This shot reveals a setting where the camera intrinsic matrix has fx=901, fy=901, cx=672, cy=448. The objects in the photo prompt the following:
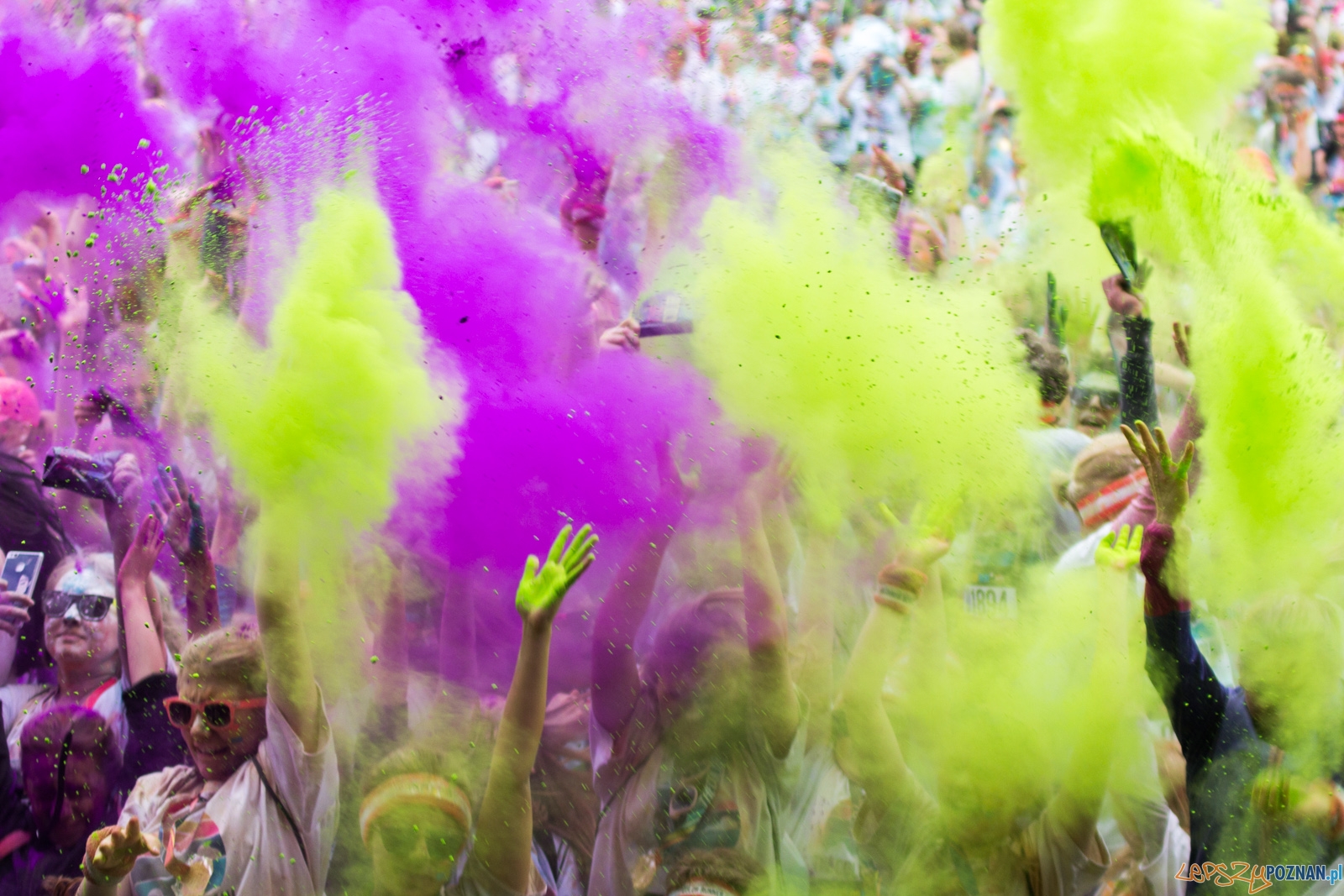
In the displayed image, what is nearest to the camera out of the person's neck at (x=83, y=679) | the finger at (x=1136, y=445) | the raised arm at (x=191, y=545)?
the finger at (x=1136, y=445)

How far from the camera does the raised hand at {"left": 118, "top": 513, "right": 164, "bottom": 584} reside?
183cm

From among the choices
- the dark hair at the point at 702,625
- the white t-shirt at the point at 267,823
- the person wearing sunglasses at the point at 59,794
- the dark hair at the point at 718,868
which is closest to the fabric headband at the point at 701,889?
the dark hair at the point at 718,868

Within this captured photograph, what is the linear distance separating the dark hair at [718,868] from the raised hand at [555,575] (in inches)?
20.2

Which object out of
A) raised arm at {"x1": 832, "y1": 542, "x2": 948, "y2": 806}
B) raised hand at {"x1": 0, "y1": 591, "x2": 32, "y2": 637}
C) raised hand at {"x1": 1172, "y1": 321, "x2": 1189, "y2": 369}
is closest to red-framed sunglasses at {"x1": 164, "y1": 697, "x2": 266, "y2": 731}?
raised hand at {"x1": 0, "y1": 591, "x2": 32, "y2": 637}

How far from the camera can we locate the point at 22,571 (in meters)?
1.93

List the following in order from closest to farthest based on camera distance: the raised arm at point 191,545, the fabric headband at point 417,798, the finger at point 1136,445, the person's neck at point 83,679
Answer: the finger at point 1136,445
the fabric headband at point 417,798
the raised arm at point 191,545
the person's neck at point 83,679

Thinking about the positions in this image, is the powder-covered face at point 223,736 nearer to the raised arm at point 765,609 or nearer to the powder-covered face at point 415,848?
the powder-covered face at point 415,848

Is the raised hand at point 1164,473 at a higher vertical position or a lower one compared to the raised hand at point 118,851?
higher

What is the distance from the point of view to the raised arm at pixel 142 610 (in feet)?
6.03

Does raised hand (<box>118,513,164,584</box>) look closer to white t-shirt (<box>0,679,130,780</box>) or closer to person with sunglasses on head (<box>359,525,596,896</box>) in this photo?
white t-shirt (<box>0,679,130,780</box>)

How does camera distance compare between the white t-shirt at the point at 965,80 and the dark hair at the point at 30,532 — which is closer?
the white t-shirt at the point at 965,80

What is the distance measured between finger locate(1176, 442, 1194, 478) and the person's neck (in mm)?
2129

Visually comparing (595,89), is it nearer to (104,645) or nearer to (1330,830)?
(104,645)

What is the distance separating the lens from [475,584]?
168cm
